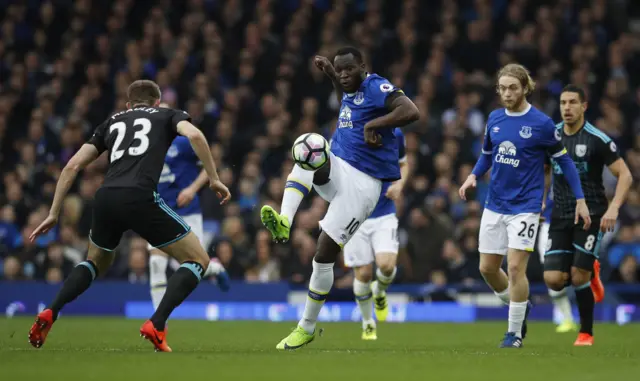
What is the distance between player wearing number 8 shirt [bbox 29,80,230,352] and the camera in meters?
8.90

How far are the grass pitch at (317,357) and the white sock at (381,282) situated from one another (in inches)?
20.4

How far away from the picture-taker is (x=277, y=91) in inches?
819

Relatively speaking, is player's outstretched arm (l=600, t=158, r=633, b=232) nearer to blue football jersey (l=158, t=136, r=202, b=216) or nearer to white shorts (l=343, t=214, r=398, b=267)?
white shorts (l=343, t=214, r=398, b=267)

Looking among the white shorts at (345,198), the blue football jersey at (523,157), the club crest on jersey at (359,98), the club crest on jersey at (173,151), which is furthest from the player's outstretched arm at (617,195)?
the club crest on jersey at (173,151)

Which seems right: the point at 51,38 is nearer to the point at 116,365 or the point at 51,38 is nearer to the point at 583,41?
the point at 583,41

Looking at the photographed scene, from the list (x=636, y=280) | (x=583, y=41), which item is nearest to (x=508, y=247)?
(x=636, y=280)

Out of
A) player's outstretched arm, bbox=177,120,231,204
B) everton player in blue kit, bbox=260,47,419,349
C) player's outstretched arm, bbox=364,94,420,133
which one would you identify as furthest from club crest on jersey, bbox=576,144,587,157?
player's outstretched arm, bbox=177,120,231,204

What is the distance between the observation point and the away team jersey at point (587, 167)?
11.4 meters

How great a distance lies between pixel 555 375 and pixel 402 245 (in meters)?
10.7

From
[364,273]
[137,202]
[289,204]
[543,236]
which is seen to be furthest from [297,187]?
[543,236]

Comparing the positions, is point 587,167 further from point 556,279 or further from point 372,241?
point 372,241

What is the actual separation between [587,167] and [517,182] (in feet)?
4.33

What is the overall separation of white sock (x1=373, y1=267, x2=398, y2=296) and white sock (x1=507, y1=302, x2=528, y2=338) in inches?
105

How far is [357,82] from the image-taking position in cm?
971
